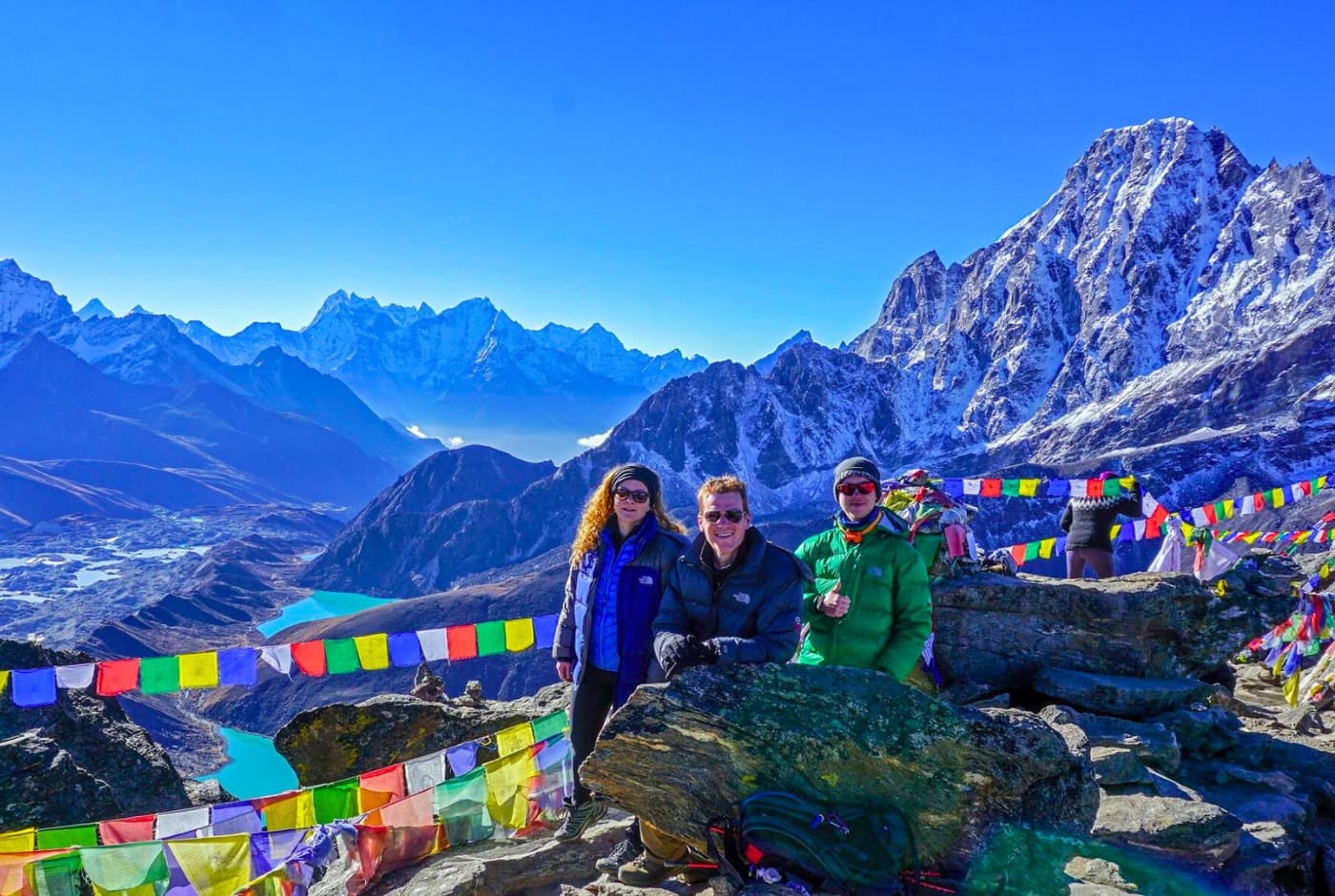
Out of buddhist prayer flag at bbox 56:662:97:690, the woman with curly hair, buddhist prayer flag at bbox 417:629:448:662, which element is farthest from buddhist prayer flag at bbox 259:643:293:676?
the woman with curly hair

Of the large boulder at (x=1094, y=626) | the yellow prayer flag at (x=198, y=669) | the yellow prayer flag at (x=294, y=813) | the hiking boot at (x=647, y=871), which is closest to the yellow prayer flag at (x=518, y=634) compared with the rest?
the yellow prayer flag at (x=294, y=813)

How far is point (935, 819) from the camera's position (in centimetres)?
472

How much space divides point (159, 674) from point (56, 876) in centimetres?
804

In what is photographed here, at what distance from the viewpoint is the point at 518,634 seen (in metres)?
15.9

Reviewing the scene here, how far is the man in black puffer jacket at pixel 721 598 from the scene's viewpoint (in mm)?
5199

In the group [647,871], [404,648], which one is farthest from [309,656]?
[647,871]

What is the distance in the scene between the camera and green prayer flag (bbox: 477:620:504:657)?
1606cm

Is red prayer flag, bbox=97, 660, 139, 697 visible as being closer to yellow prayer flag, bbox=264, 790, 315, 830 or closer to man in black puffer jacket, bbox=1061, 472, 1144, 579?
yellow prayer flag, bbox=264, 790, 315, 830

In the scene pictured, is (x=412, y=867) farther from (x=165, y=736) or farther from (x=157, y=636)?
(x=157, y=636)

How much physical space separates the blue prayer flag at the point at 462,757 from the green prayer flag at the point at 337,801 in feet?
4.09

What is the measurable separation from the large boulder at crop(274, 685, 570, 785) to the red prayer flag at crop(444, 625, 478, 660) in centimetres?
323

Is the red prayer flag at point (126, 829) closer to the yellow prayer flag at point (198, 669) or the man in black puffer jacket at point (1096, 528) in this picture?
the yellow prayer flag at point (198, 669)

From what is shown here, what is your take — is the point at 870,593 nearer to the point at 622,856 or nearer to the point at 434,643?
the point at 622,856

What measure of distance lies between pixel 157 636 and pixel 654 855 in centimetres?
22318
